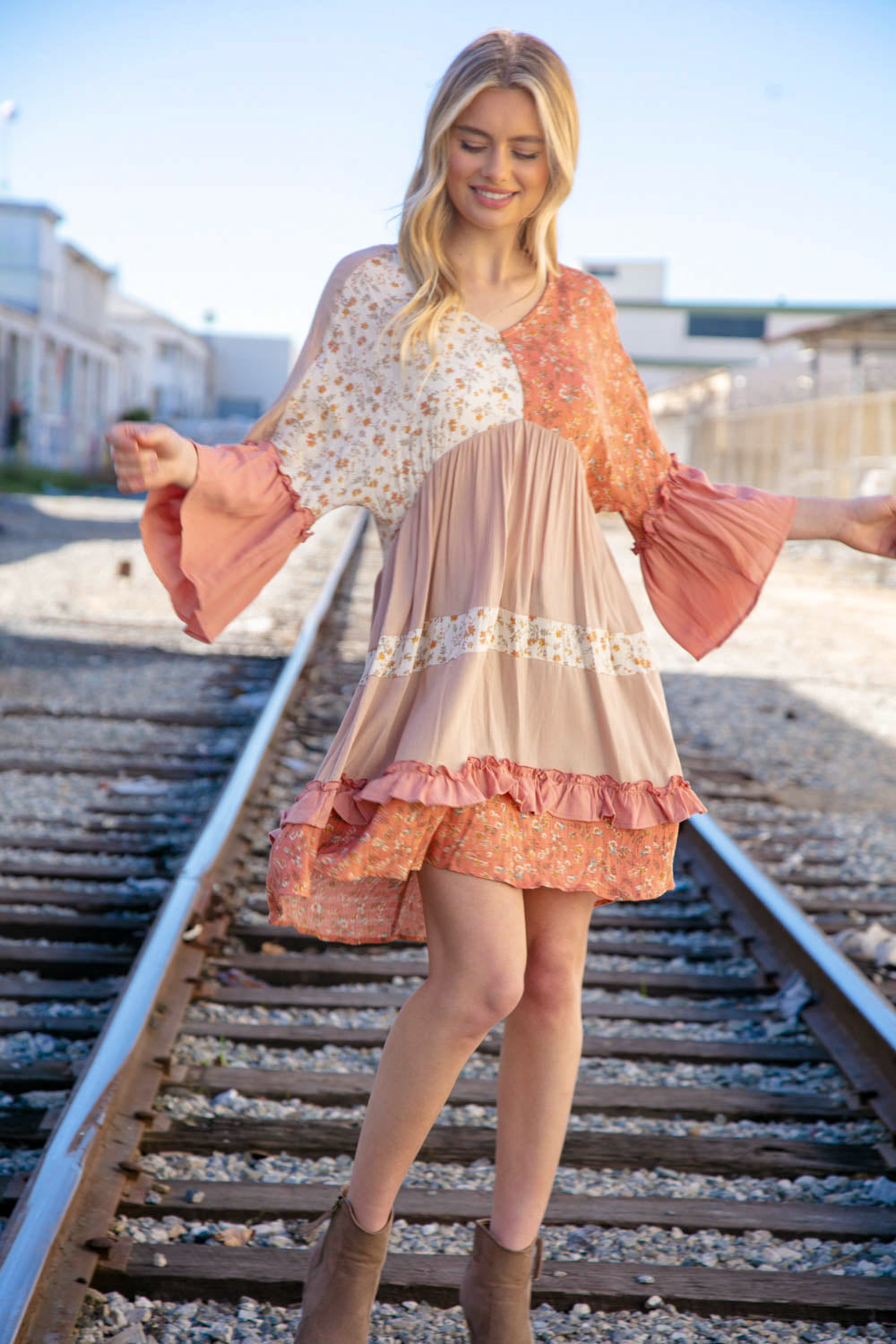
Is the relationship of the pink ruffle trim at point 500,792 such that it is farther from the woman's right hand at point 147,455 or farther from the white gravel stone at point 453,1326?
the white gravel stone at point 453,1326

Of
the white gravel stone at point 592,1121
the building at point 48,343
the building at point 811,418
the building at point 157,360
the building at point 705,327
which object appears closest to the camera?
the white gravel stone at point 592,1121

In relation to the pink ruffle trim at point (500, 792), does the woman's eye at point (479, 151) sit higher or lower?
higher

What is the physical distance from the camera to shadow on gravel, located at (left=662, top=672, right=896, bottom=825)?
19.5ft

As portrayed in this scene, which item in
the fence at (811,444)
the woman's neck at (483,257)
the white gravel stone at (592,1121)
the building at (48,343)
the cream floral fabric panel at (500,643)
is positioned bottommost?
the white gravel stone at (592,1121)

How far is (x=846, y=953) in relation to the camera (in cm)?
379

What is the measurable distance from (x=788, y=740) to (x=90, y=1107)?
5101 mm

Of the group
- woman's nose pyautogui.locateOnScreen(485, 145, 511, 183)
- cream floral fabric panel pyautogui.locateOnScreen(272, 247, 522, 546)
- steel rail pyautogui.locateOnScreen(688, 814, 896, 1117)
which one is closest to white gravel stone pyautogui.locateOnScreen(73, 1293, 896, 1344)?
steel rail pyautogui.locateOnScreen(688, 814, 896, 1117)

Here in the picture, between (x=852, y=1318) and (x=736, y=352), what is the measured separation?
59.8m

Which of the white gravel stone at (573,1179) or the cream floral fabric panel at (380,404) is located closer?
the cream floral fabric panel at (380,404)

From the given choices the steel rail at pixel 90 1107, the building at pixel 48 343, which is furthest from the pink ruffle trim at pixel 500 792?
the building at pixel 48 343

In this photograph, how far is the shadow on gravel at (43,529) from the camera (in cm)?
1575

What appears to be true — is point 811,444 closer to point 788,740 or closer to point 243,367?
point 788,740

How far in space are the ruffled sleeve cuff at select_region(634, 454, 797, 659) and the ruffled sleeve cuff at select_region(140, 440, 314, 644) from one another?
555 mm

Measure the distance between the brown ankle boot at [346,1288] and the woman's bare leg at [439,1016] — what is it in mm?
24
